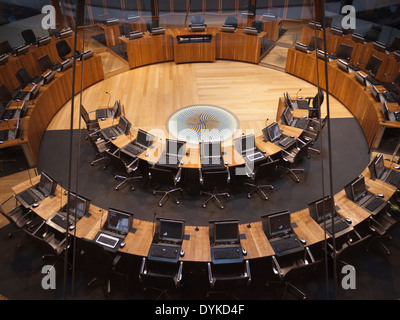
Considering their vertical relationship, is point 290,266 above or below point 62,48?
below

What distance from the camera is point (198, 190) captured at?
7.75 metres

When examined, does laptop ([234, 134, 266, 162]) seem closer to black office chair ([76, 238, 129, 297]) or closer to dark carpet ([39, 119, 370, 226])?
dark carpet ([39, 119, 370, 226])

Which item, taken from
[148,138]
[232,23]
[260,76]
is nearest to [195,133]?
[148,138]

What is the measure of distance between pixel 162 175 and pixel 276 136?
2962 mm

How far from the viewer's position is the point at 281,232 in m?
5.87

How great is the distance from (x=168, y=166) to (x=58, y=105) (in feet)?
16.4

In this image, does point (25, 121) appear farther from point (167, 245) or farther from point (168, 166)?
point (167, 245)

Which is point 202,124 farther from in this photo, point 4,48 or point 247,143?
point 4,48

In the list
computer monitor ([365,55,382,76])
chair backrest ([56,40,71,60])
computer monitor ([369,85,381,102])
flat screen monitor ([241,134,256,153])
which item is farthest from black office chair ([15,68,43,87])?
computer monitor ([365,55,382,76])

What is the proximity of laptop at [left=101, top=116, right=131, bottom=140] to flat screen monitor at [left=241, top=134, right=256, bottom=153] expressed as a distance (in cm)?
284

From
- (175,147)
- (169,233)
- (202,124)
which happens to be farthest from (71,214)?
(202,124)

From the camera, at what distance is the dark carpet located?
729 centimetres

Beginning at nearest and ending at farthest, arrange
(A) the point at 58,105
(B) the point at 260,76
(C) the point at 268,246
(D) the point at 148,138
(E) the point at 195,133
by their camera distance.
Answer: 1. (C) the point at 268,246
2. (D) the point at 148,138
3. (E) the point at 195,133
4. (A) the point at 58,105
5. (B) the point at 260,76

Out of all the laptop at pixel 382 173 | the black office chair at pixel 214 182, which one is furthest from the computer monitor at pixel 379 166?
the black office chair at pixel 214 182
